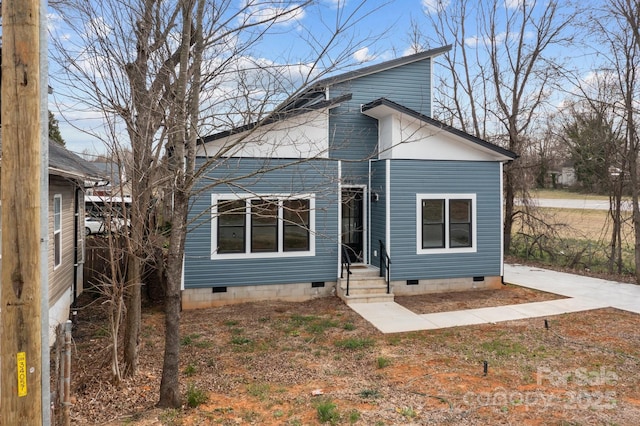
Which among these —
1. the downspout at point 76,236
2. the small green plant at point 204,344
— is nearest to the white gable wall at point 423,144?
the small green plant at point 204,344

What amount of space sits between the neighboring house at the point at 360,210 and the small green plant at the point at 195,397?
4922 mm

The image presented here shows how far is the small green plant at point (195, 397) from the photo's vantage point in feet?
15.8

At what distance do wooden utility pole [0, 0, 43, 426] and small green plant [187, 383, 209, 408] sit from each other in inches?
92.2

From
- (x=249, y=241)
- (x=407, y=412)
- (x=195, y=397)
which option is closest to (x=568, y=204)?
(x=249, y=241)

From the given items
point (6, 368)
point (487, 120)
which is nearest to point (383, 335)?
point (6, 368)

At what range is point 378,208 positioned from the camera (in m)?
11.2

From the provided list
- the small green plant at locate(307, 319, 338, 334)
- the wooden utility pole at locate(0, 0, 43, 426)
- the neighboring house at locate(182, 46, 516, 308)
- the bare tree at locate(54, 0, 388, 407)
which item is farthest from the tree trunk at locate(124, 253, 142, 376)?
the neighboring house at locate(182, 46, 516, 308)

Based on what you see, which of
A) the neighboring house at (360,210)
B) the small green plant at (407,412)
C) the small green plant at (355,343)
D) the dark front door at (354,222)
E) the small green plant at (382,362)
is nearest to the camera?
the small green plant at (407,412)

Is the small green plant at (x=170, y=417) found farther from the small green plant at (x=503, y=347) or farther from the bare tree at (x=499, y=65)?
the bare tree at (x=499, y=65)

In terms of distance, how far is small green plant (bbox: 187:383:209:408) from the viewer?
15.8ft

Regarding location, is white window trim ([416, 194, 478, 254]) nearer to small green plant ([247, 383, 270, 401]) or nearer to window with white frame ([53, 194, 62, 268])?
small green plant ([247, 383, 270, 401])

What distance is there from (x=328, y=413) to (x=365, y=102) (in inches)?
343

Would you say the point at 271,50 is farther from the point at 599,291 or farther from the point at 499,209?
the point at 599,291

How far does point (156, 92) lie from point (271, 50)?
155 centimetres
